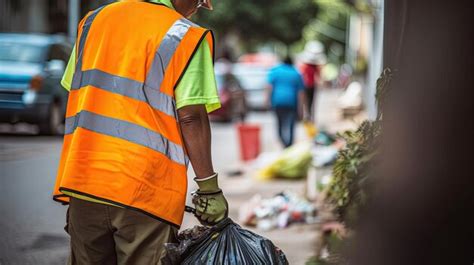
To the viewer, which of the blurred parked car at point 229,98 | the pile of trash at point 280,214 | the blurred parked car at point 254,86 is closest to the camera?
the pile of trash at point 280,214

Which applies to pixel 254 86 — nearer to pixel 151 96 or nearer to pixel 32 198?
pixel 32 198

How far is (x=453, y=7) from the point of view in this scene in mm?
3213

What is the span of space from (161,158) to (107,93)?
29 centimetres

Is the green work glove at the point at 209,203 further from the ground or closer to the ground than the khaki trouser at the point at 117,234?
further from the ground

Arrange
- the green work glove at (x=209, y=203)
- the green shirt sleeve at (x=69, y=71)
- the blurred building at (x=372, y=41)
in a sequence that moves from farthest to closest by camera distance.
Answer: the blurred building at (x=372, y=41) → the green shirt sleeve at (x=69, y=71) → the green work glove at (x=209, y=203)

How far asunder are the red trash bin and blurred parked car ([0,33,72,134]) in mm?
3505

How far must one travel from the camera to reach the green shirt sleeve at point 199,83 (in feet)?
10.1

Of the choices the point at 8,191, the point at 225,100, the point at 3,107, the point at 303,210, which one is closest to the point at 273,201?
the point at 303,210

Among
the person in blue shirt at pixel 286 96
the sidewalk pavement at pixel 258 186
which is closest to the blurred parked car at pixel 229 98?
the sidewalk pavement at pixel 258 186

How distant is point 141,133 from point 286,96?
1060 centimetres

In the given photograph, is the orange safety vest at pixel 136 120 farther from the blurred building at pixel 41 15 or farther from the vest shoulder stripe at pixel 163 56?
the blurred building at pixel 41 15

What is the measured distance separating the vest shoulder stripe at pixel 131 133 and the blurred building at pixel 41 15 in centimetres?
2206

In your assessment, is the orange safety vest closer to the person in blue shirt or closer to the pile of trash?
the pile of trash

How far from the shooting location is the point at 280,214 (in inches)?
325
